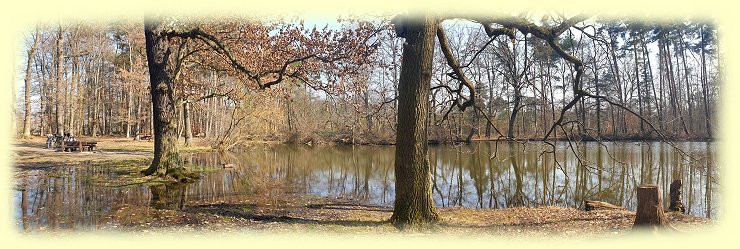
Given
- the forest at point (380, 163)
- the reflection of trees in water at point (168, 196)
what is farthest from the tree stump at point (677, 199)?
the reflection of trees in water at point (168, 196)

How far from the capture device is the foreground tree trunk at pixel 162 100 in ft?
42.1

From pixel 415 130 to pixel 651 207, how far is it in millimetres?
3772

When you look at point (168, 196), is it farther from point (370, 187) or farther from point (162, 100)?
point (370, 187)

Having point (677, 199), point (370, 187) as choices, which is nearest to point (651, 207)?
point (677, 199)

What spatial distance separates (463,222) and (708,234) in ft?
12.8

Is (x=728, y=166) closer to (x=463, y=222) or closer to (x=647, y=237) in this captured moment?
(x=647, y=237)

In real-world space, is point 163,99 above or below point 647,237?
above

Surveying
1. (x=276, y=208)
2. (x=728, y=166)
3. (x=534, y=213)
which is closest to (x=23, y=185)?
(x=276, y=208)

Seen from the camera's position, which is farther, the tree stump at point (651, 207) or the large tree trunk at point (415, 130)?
the large tree trunk at point (415, 130)

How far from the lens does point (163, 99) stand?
514 inches

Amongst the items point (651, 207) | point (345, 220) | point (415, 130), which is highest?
point (415, 130)

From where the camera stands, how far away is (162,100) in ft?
42.8

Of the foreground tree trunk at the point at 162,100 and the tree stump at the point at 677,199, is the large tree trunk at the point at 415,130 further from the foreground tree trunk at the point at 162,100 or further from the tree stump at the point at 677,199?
the foreground tree trunk at the point at 162,100

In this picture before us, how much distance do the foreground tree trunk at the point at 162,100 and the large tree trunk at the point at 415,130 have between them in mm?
8429
